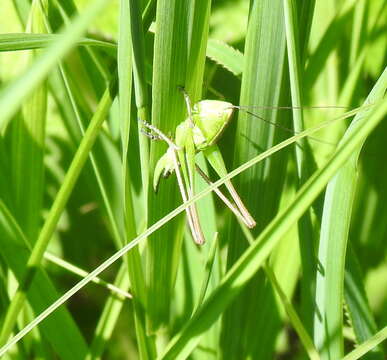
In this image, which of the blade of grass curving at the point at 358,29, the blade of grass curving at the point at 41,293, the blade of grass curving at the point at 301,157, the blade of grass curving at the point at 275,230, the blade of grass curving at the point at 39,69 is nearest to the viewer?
the blade of grass curving at the point at 39,69

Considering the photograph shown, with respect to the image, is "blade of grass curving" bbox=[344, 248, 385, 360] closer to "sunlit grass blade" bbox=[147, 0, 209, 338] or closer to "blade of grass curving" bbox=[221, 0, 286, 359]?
"blade of grass curving" bbox=[221, 0, 286, 359]

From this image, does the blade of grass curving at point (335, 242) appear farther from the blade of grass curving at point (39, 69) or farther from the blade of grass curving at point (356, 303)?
the blade of grass curving at point (39, 69)

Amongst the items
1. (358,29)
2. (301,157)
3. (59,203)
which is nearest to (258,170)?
(301,157)

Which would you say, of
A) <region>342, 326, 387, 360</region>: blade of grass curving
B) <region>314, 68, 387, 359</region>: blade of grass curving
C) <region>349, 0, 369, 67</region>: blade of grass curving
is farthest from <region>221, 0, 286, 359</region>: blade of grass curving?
<region>349, 0, 369, 67</region>: blade of grass curving

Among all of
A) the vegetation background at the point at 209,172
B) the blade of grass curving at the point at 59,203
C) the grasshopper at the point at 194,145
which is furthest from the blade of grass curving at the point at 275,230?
the blade of grass curving at the point at 59,203

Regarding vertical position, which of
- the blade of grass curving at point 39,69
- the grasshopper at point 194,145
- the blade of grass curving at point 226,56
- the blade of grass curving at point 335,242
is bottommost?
the blade of grass curving at point 335,242

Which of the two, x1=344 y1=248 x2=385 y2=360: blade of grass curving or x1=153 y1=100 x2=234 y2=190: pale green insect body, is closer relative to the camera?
x1=153 y1=100 x2=234 y2=190: pale green insect body
